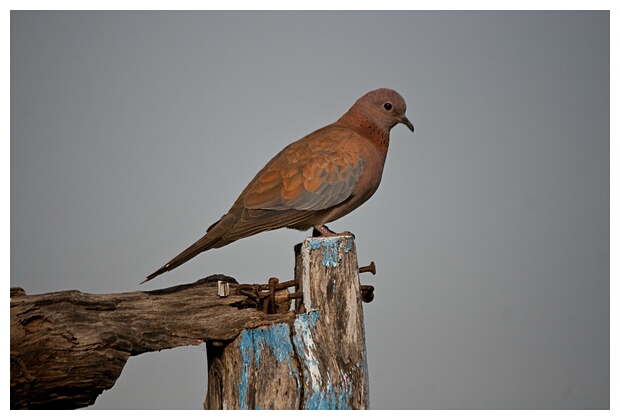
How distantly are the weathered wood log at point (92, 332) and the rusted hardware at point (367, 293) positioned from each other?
626 millimetres

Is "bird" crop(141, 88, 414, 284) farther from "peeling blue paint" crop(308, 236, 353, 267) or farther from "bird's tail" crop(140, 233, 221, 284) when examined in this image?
"peeling blue paint" crop(308, 236, 353, 267)

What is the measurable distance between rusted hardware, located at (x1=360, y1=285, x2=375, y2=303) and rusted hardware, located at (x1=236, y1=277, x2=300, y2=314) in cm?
44

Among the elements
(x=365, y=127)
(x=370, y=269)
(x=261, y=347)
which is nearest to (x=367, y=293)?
(x=370, y=269)

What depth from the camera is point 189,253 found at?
425cm

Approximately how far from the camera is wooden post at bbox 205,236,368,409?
3748 millimetres

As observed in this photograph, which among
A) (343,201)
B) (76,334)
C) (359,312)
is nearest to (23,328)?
(76,334)

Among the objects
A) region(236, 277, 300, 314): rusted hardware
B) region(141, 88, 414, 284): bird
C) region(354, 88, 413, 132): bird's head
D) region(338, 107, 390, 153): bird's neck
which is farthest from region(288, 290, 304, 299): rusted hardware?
region(354, 88, 413, 132): bird's head

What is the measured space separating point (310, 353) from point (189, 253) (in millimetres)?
962

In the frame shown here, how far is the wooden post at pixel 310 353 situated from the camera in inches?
148

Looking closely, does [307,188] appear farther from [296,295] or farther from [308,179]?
[296,295]

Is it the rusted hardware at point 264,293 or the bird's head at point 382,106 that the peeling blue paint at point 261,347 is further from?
the bird's head at point 382,106

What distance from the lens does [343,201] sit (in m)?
4.71

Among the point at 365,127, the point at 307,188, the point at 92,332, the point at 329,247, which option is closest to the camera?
the point at 92,332

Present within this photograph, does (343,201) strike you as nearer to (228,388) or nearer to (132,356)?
(228,388)
